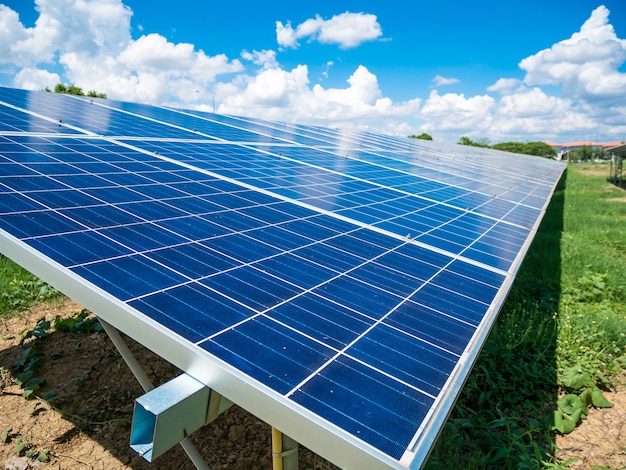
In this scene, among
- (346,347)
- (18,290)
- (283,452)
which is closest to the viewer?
Result: (346,347)

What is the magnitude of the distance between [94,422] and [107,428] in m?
0.22

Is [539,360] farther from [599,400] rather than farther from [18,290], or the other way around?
[18,290]

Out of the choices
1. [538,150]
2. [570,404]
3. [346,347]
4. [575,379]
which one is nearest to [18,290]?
[346,347]

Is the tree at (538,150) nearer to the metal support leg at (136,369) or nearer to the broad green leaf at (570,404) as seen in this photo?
the broad green leaf at (570,404)

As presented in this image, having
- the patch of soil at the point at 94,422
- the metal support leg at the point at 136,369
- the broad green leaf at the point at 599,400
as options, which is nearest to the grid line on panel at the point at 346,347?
the metal support leg at the point at 136,369

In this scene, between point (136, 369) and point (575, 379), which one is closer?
point (136, 369)

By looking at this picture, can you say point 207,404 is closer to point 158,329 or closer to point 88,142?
point 158,329

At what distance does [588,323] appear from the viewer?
8516 millimetres

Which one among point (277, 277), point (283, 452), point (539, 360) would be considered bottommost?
point (539, 360)

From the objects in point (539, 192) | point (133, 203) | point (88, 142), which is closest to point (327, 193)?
point (133, 203)

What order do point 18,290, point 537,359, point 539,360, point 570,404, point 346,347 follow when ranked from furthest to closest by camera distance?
1. point 18,290
2. point 539,360
3. point 537,359
4. point 570,404
5. point 346,347

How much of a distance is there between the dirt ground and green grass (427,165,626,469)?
0.53m

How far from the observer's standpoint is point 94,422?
226 inches

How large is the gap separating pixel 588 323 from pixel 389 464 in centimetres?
827
